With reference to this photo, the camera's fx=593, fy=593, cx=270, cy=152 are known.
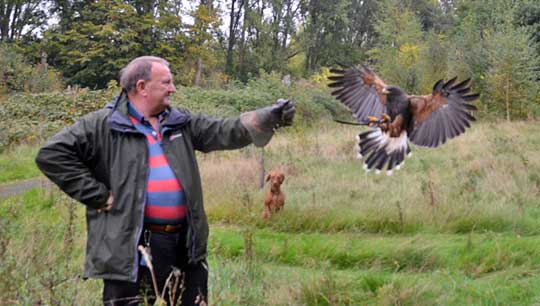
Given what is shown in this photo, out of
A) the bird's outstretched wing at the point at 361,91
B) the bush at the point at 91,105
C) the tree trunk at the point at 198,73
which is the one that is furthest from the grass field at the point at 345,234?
the tree trunk at the point at 198,73

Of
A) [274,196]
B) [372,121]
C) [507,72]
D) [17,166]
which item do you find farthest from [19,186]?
[507,72]

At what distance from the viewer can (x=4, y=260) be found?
2982mm

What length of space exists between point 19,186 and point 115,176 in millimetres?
7536

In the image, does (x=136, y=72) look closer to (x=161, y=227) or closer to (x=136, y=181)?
(x=136, y=181)

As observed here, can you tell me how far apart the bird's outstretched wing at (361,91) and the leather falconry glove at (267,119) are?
359 cm

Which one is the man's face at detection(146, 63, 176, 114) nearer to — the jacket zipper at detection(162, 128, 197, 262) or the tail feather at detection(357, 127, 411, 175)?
the jacket zipper at detection(162, 128, 197, 262)

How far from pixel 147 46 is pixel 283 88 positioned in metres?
8.84

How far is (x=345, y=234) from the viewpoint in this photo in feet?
22.0

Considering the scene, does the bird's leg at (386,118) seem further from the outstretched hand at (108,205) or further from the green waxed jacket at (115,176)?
the outstretched hand at (108,205)

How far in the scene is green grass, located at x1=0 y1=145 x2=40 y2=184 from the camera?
34.2ft

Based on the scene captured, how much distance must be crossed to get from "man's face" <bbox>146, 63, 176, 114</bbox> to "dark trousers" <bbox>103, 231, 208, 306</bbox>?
1.99ft

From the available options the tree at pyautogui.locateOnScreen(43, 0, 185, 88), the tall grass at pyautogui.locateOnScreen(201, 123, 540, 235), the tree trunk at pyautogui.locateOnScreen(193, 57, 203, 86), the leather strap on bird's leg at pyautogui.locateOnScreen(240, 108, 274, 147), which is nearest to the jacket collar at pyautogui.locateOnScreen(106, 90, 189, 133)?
the leather strap on bird's leg at pyautogui.locateOnScreen(240, 108, 274, 147)

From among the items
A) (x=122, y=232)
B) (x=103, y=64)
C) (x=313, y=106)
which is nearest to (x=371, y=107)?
(x=122, y=232)

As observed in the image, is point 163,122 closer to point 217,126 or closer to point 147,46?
point 217,126
